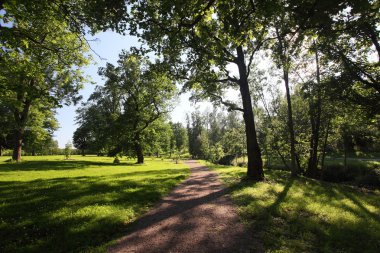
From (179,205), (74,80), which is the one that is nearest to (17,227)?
(179,205)

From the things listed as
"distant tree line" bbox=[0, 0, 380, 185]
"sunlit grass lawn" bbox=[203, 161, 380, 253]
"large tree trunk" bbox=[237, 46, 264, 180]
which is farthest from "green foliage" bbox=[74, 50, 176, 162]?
"sunlit grass lawn" bbox=[203, 161, 380, 253]

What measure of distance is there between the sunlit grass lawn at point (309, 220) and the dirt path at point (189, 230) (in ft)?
2.20

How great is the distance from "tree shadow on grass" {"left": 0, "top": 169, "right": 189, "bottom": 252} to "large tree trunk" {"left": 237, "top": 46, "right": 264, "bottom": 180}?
288 inches

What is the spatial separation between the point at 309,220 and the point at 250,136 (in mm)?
9496

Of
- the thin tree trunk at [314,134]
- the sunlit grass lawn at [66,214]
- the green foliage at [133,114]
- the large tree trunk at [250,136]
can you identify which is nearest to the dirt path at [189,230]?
the sunlit grass lawn at [66,214]

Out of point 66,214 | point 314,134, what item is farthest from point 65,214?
point 314,134

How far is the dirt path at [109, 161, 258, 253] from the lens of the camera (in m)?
6.17

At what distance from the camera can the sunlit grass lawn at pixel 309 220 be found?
21.7ft

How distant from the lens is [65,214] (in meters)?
8.41

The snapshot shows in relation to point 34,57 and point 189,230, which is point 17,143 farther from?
point 189,230

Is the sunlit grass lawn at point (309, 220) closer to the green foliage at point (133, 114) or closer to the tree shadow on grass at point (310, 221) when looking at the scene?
the tree shadow on grass at point (310, 221)

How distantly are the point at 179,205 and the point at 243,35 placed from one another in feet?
26.0

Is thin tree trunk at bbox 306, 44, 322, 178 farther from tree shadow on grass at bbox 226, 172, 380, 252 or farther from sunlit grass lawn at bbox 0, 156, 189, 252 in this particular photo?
sunlit grass lawn at bbox 0, 156, 189, 252

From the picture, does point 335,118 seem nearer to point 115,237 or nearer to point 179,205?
point 179,205
